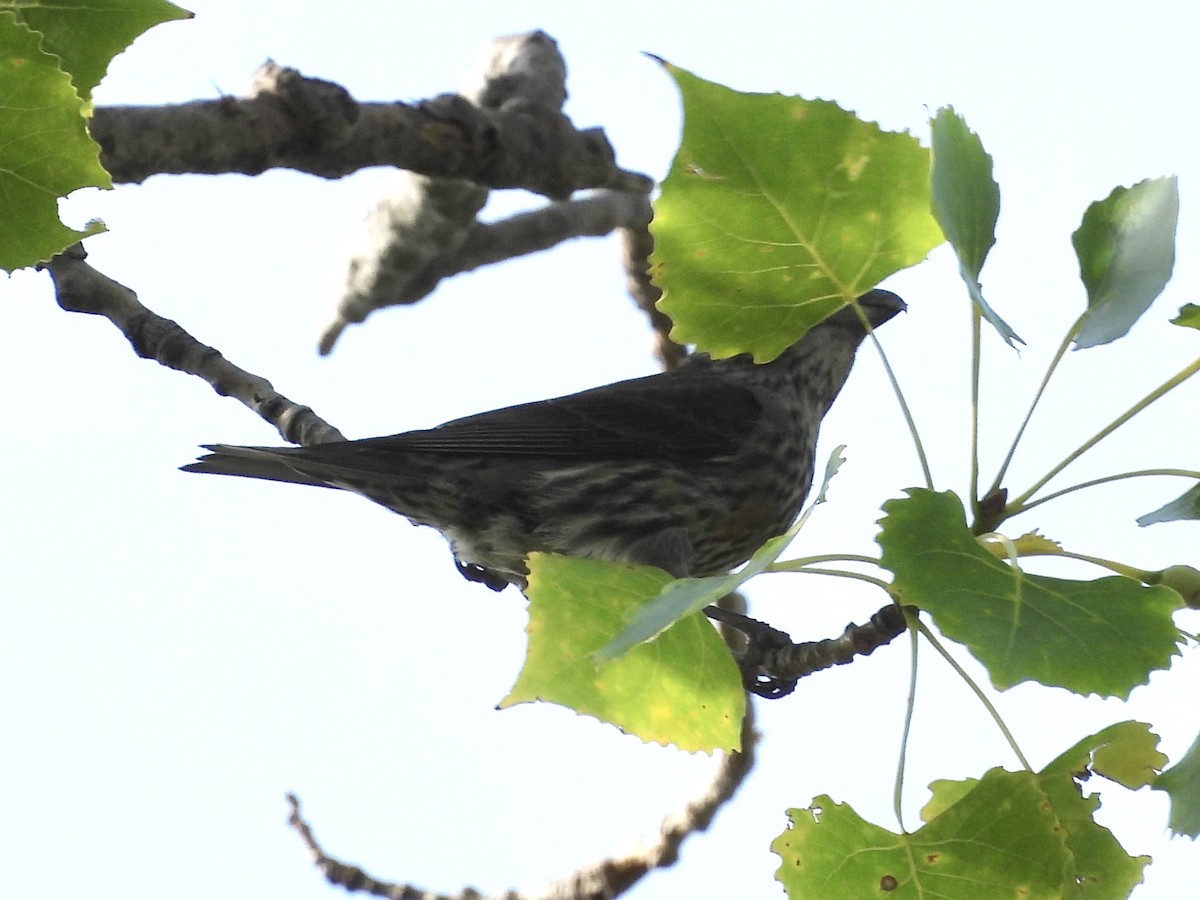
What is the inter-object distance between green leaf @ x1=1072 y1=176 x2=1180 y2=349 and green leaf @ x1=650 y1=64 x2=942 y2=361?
12.2 inches

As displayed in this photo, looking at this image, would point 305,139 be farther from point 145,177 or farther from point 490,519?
point 490,519

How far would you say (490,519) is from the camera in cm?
459

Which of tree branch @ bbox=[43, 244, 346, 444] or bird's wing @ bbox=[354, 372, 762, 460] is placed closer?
tree branch @ bbox=[43, 244, 346, 444]

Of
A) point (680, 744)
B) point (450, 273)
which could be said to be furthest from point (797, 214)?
point (450, 273)

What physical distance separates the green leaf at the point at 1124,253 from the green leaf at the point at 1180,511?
32cm

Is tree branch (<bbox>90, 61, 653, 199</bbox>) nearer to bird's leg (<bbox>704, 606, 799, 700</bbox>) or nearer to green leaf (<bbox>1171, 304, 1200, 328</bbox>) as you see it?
bird's leg (<bbox>704, 606, 799, 700</bbox>)

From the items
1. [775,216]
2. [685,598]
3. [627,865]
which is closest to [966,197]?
[775,216]

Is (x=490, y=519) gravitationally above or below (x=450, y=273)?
below

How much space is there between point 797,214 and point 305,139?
2466 mm

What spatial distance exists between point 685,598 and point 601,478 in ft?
8.91

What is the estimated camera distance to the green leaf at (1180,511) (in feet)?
8.66

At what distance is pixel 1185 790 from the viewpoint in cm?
237

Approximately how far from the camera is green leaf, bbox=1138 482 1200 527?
2.64m

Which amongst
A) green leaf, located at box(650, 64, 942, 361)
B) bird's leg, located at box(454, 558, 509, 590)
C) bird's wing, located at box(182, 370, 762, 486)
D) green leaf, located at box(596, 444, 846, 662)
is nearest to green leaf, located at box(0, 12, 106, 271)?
green leaf, located at box(650, 64, 942, 361)
